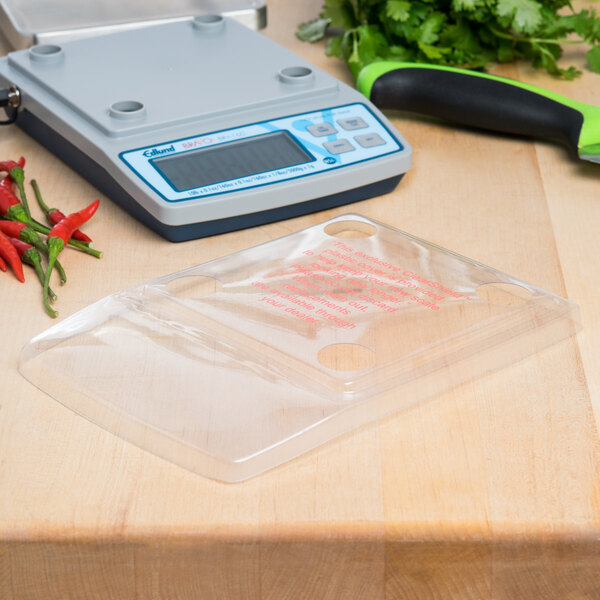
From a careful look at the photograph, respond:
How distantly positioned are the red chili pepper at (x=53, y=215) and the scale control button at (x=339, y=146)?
25 cm

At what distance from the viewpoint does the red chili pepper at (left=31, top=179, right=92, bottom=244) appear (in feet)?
2.79

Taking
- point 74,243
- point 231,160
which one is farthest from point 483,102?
point 74,243

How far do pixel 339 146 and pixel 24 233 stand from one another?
12.4 inches

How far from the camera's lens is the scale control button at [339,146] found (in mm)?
924

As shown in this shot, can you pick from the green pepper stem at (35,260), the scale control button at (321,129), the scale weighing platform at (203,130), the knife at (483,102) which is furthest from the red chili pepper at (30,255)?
the knife at (483,102)

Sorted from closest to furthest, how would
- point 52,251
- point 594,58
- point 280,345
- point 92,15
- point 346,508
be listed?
point 346,508, point 280,345, point 52,251, point 594,58, point 92,15

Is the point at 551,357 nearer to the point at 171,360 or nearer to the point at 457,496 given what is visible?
the point at 457,496

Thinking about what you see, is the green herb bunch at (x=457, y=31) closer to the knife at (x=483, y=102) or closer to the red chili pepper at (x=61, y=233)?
the knife at (x=483, y=102)

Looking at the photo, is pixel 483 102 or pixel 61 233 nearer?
pixel 61 233

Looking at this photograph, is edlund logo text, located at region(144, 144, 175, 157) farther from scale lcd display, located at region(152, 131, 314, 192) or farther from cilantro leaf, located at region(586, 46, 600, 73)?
cilantro leaf, located at region(586, 46, 600, 73)

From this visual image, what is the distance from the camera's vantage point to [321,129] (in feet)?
3.09

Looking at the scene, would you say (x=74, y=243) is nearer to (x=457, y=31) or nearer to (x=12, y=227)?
(x=12, y=227)

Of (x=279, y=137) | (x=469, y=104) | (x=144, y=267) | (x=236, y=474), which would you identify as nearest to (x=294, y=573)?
(x=236, y=474)

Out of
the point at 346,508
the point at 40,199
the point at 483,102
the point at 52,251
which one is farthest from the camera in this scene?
the point at 483,102
